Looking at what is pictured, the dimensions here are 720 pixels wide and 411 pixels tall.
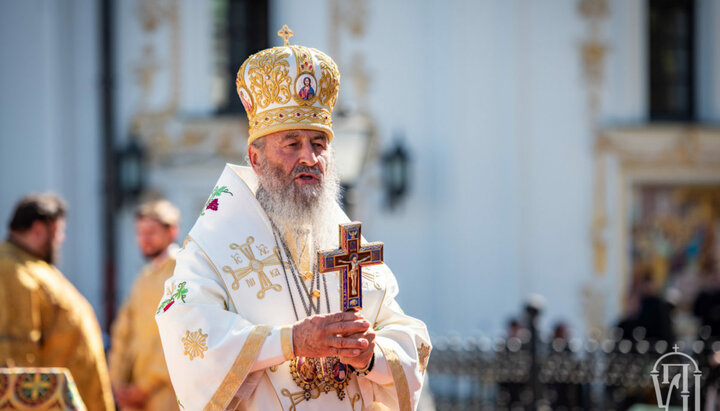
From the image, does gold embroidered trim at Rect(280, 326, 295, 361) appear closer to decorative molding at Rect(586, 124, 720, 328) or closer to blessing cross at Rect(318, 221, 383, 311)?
blessing cross at Rect(318, 221, 383, 311)

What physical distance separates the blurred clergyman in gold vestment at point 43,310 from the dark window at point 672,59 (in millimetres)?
9078

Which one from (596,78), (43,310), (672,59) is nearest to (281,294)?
(43,310)

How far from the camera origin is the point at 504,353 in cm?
841

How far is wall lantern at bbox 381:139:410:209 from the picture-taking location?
11680 millimetres

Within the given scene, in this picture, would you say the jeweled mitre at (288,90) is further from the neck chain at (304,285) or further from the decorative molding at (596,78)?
the decorative molding at (596,78)

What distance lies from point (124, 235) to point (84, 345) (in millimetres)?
7207

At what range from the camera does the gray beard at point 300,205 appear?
322cm

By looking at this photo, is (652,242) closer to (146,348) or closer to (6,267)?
(146,348)

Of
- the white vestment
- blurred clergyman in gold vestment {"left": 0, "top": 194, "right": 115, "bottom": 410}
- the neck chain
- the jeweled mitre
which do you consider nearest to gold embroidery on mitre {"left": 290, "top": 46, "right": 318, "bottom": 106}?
the jeweled mitre

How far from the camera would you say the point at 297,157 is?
3236 mm

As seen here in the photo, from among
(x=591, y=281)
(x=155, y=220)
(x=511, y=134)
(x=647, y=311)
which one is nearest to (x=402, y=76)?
(x=511, y=134)

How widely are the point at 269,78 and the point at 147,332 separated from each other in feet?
8.83

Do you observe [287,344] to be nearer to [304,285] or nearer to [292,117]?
[304,285]

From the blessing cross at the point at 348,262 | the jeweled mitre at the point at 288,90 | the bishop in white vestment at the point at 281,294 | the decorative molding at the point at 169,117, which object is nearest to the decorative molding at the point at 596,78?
the decorative molding at the point at 169,117
